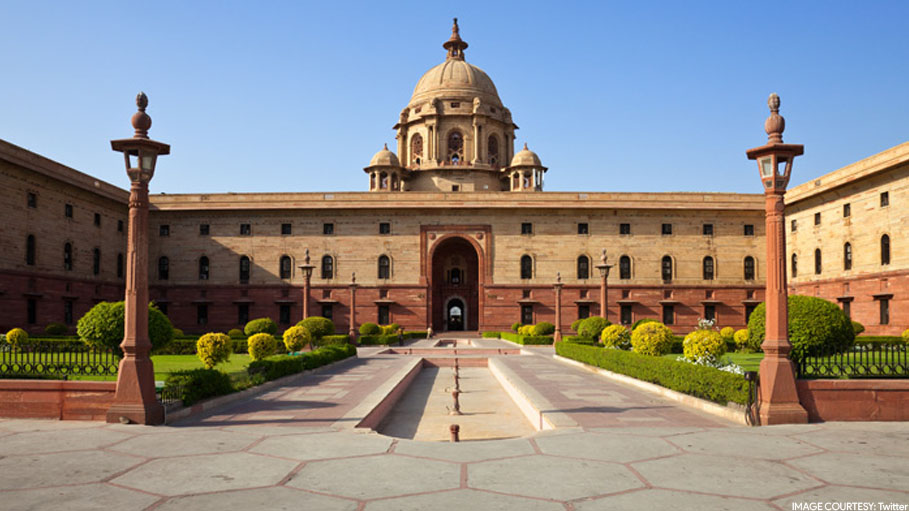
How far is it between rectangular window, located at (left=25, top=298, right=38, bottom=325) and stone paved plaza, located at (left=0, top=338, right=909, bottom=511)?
81.9ft

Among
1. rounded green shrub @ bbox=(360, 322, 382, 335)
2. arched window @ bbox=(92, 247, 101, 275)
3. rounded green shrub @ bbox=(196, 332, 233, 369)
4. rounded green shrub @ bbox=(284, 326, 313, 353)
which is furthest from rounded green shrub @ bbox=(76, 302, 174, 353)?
arched window @ bbox=(92, 247, 101, 275)

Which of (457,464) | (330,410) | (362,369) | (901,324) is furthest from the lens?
(901,324)

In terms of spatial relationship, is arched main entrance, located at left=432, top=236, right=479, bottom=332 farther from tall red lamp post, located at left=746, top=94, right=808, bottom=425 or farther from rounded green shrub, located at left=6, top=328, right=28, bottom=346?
tall red lamp post, located at left=746, top=94, right=808, bottom=425

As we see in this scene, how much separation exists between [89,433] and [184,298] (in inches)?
1390

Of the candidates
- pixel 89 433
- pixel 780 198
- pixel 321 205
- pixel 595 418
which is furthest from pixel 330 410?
pixel 321 205

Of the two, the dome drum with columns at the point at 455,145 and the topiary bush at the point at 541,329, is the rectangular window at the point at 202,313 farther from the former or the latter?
the topiary bush at the point at 541,329

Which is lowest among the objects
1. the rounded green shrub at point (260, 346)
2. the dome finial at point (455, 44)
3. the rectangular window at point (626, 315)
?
the rectangular window at point (626, 315)

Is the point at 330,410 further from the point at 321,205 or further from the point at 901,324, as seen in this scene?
the point at 321,205

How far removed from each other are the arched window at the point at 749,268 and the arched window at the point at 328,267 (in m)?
26.6

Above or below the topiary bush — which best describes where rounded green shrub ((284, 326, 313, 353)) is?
above

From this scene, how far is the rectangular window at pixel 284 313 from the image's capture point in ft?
133

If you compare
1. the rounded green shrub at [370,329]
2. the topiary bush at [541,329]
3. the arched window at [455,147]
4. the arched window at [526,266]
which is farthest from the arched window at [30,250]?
the arched window at [455,147]

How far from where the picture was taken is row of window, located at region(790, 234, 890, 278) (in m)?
30.0

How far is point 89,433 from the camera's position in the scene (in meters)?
8.16
